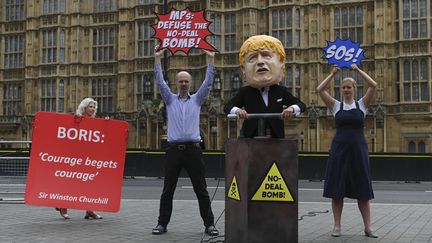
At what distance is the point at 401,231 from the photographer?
313 inches

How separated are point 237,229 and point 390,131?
98.4ft

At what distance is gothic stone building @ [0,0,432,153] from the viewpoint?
34.2 m

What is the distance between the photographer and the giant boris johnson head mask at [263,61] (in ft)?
21.8

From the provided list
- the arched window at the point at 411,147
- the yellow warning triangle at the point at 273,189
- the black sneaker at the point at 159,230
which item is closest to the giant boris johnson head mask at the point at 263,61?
the yellow warning triangle at the point at 273,189

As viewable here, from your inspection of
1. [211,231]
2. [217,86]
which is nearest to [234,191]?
[211,231]

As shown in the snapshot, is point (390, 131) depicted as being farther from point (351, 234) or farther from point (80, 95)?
point (351, 234)

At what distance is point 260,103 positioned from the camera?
22.3 feet

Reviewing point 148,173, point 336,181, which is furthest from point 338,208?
point 148,173

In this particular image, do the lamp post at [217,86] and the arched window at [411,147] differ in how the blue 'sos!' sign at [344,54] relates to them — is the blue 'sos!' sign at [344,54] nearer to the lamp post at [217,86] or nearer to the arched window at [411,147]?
the arched window at [411,147]

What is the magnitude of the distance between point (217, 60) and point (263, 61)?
31003mm

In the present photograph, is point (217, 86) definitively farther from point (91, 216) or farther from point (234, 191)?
point (234, 191)

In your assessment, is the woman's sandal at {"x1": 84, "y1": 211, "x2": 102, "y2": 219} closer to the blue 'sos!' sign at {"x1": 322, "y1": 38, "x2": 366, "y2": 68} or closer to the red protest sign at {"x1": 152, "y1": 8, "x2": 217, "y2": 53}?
the red protest sign at {"x1": 152, "y1": 8, "x2": 217, "y2": 53}

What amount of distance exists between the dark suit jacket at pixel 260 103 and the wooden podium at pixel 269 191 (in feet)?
2.07

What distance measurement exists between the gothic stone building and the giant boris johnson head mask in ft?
94.0
